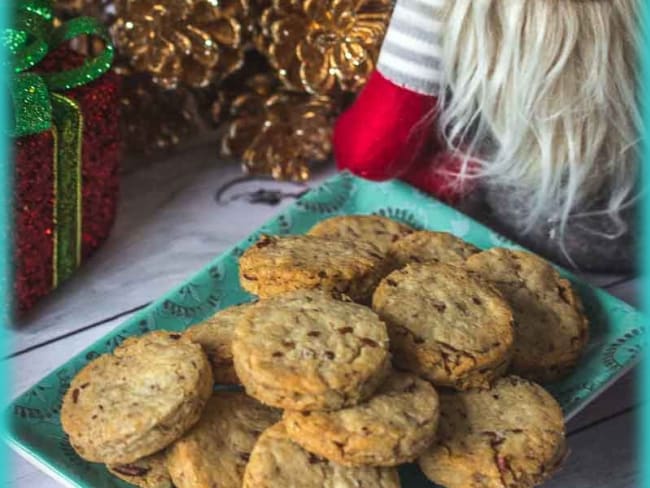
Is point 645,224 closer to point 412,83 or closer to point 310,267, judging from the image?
point 412,83

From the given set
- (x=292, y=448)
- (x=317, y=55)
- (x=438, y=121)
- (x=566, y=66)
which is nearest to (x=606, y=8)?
(x=566, y=66)

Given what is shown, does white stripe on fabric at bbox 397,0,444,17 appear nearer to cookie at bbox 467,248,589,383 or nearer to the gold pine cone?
cookie at bbox 467,248,589,383

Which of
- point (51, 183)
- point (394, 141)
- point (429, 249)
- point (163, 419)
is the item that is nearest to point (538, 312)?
point (429, 249)

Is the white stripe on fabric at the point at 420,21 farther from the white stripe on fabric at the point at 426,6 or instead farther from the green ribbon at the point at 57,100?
the green ribbon at the point at 57,100

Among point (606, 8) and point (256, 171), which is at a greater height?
point (606, 8)

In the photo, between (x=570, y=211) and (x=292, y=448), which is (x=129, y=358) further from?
(x=570, y=211)

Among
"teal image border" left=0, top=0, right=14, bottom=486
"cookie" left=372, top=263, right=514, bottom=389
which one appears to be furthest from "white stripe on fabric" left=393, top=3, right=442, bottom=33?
"teal image border" left=0, top=0, right=14, bottom=486
